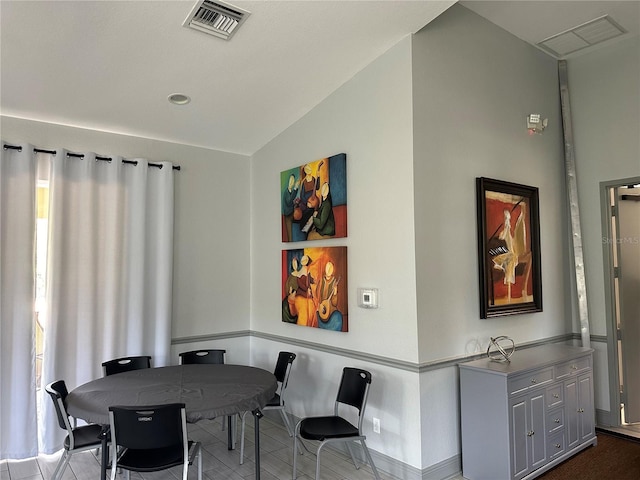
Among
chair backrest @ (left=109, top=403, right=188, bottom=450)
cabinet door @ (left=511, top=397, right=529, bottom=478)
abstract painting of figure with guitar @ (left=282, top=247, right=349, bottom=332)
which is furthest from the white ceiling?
cabinet door @ (left=511, top=397, right=529, bottom=478)

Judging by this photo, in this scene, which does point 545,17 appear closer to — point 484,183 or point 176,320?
point 484,183

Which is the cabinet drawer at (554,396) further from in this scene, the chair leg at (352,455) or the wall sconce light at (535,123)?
the wall sconce light at (535,123)

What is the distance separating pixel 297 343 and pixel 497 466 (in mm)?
1921

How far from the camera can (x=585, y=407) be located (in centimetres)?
374

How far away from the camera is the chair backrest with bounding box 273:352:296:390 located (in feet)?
12.5

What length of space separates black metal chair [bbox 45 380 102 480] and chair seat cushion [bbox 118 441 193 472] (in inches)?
15.2

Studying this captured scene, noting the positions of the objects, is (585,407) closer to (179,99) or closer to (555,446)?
(555,446)

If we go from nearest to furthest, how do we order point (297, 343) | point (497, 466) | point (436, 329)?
point (497, 466), point (436, 329), point (297, 343)

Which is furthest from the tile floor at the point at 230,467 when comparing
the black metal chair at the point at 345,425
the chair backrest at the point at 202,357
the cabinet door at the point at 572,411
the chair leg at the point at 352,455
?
the cabinet door at the point at 572,411

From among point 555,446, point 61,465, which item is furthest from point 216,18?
point 555,446

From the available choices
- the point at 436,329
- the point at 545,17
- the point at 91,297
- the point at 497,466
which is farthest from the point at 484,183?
the point at 91,297

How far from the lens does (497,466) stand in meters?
3.06

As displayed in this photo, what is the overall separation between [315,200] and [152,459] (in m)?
2.37

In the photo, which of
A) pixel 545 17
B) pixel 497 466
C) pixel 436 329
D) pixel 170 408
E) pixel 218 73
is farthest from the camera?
pixel 545 17
